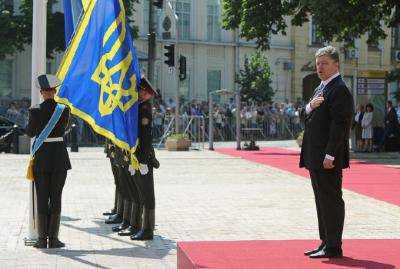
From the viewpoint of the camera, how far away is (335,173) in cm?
702

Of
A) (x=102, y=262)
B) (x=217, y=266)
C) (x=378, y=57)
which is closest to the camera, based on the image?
(x=217, y=266)

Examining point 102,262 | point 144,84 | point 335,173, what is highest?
point 144,84

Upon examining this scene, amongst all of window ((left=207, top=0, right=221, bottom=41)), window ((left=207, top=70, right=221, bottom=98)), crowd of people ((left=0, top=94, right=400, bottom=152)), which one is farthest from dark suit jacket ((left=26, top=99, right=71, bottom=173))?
window ((left=207, top=0, right=221, bottom=41))

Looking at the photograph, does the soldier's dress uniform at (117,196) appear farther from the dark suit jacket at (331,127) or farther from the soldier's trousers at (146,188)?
the dark suit jacket at (331,127)

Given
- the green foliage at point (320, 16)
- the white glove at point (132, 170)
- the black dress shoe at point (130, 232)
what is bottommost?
the black dress shoe at point (130, 232)

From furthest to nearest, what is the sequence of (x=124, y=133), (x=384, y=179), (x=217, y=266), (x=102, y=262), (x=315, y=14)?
(x=315, y=14) < (x=384, y=179) < (x=124, y=133) < (x=102, y=262) < (x=217, y=266)

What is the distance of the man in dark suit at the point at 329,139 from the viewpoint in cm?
692

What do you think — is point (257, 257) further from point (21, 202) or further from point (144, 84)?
point (21, 202)

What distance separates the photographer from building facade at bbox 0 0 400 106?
4700 cm

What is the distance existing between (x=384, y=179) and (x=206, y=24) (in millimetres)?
34178

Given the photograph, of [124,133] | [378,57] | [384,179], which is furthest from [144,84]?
[378,57]

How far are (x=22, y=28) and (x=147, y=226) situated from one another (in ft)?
102

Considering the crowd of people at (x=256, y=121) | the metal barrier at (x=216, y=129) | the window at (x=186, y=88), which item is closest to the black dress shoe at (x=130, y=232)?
the crowd of people at (x=256, y=121)

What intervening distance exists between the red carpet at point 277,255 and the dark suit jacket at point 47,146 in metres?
2.06
